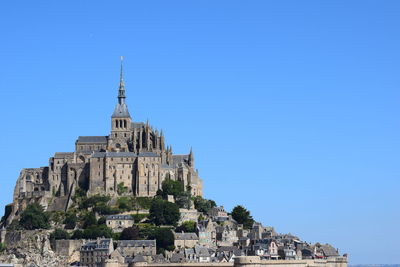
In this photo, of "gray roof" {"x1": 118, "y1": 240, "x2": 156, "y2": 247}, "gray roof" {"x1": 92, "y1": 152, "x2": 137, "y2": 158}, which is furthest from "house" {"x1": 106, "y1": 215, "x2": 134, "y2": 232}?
"gray roof" {"x1": 92, "y1": 152, "x2": 137, "y2": 158}

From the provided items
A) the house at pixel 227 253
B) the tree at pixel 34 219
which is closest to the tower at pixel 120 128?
the tree at pixel 34 219

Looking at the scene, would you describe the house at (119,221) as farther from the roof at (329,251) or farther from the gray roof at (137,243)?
the roof at (329,251)

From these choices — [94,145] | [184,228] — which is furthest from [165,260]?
[94,145]

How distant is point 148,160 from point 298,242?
20066 mm

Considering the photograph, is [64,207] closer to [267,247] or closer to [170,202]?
[170,202]

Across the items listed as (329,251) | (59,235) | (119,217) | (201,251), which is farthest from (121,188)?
(329,251)

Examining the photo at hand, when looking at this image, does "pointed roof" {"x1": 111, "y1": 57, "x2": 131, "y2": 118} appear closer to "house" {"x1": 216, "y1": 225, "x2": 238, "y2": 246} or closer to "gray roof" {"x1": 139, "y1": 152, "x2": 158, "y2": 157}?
"gray roof" {"x1": 139, "y1": 152, "x2": 158, "y2": 157}

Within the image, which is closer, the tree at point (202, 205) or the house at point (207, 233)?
the house at point (207, 233)

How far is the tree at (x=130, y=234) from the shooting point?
94.4 meters

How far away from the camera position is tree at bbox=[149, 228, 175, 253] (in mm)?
93000

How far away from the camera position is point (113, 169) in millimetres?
105562

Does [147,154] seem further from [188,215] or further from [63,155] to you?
[63,155]

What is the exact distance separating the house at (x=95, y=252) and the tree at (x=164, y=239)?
5166 mm

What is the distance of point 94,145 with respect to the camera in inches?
4353
